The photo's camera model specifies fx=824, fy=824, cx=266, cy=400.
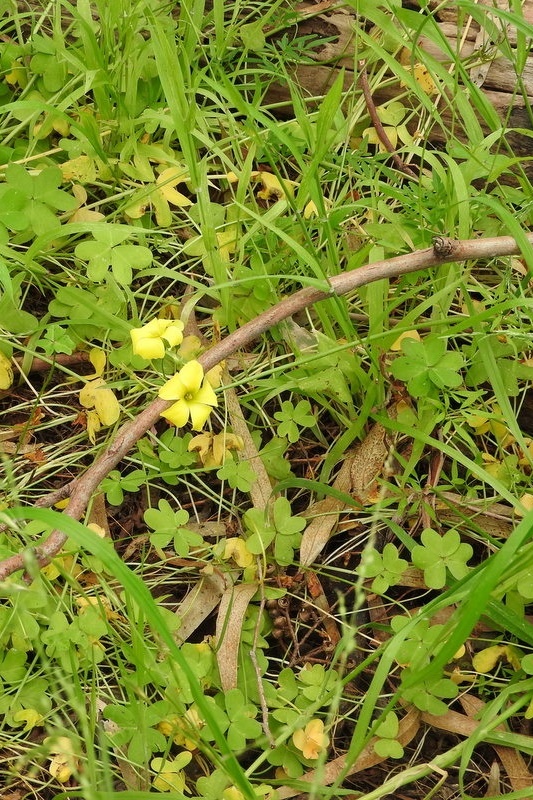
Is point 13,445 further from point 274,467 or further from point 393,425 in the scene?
point 393,425

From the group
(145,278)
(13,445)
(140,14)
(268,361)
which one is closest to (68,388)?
(13,445)

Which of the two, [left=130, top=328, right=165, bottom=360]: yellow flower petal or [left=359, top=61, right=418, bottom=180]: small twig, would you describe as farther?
[left=359, top=61, right=418, bottom=180]: small twig

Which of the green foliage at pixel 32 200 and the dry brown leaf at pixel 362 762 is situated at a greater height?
the green foliage at pixel 32 200

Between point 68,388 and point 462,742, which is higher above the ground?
point 68,388

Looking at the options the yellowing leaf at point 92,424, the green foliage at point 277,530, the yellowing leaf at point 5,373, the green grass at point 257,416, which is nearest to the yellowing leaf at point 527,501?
the green grass at point 257,416

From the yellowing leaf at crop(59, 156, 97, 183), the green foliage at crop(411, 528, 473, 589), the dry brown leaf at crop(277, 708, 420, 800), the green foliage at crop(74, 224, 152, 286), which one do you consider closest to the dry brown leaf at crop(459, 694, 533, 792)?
the dry brown leaf at crop(277, 708, 420, 800)

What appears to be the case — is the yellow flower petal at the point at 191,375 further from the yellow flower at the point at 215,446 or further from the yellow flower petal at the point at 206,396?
the yellow flower at the point at 215,446

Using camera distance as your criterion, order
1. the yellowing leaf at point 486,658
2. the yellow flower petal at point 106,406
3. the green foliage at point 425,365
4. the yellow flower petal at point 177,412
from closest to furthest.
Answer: the yellow flower petal at point 177,412
the yellowing leaf at point 486,658
the green foliage at point 425,365
the yellow flower petal at point 106,406

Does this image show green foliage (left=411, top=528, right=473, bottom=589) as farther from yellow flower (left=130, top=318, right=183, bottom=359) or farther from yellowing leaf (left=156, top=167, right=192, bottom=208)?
yellowing leaf (left=156, top=167, right=192, bottom=208)
